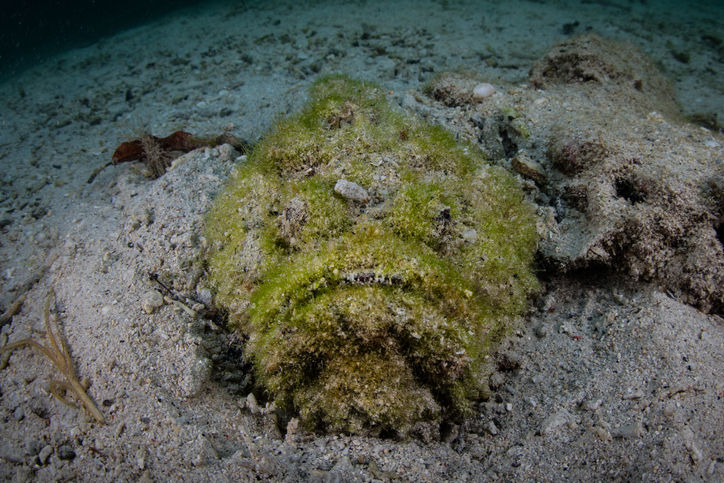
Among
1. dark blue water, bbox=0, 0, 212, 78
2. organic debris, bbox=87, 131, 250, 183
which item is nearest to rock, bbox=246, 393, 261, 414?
organic debris, bbox=87, 131, 250, 183

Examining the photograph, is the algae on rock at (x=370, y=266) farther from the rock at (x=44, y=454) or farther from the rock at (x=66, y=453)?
the rock at (x=44, y=454)

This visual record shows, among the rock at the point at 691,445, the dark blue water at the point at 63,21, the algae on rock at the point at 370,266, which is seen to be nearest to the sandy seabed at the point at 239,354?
the rock at the point at 691,445

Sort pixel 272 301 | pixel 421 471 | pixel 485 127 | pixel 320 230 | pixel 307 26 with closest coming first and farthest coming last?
pixel 421 471 → pixel 272 301 → pixel 320 230 → pixel 485 127 → pixel 307 26

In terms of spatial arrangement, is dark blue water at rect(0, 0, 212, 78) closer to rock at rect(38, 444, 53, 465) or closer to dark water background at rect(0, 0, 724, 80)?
dark water background at rect(0, 0, 724, 80)

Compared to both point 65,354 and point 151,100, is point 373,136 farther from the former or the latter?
point 151,100

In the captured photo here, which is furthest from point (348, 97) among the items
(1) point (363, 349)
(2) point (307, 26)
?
(2) point (307, 26)

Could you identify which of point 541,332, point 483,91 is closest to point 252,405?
point 541,332

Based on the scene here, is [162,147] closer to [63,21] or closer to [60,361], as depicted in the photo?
[60,361]
